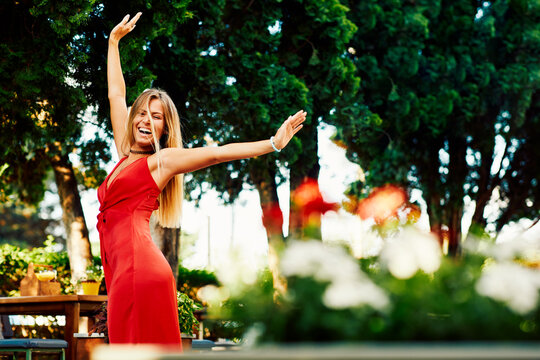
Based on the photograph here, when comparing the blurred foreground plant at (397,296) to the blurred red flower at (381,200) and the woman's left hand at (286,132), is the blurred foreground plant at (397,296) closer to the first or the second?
the woman's left hand at (286,132)

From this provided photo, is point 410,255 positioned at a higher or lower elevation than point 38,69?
lower

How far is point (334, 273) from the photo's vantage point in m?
1.32

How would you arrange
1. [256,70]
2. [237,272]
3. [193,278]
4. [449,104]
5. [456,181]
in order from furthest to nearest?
[456,181]
[449,104]
[193,278]
[256,70]
[237,272]

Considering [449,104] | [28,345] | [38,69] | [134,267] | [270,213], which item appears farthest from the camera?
[449,104]

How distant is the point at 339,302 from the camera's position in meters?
1.27

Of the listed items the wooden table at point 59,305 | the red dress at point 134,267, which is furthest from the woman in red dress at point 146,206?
the wooden table at point 59,305

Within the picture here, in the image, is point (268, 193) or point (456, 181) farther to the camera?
point (456, 181)

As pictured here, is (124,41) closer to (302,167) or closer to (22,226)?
(302,167)

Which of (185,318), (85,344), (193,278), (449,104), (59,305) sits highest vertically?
(449,104)

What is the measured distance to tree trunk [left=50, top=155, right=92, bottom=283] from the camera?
13375mm

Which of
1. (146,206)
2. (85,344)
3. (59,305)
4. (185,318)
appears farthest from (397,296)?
(59,305)

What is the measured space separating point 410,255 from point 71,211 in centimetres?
1297

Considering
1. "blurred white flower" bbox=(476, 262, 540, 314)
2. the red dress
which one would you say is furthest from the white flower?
the red dress

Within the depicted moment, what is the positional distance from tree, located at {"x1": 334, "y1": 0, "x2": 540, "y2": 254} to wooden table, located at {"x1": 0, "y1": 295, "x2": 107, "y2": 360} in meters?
7.83
